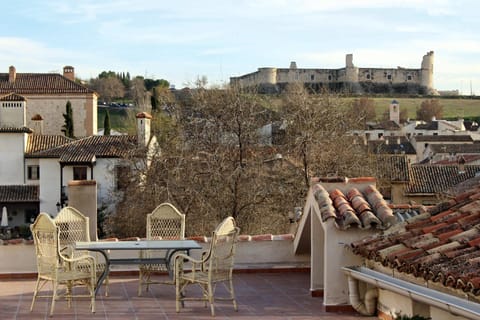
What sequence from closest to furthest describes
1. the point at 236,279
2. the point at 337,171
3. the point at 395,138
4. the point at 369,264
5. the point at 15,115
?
the point at 369,264, the point at 236,279, the point at 337,171, the point at 15,115, the point at 395,138

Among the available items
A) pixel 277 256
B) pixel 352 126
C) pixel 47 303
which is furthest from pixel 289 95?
pixel 47 303

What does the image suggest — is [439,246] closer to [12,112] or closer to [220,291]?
[220,291]

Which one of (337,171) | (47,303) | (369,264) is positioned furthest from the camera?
(337,171)

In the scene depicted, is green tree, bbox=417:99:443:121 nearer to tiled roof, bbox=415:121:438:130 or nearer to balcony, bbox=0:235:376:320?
tiled roof, bbox=415:121:438:130

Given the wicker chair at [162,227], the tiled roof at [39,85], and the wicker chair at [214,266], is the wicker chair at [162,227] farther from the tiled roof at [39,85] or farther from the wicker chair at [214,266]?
the tiled roof at [39,85]

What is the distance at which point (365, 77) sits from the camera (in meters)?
136

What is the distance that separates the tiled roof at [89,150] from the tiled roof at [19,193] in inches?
71.0

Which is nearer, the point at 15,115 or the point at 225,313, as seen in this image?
the point at 225,313

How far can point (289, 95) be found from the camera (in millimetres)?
36031

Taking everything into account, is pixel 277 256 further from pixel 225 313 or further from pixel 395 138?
pixel 395 138

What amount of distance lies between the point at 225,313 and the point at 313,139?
74.0 feet

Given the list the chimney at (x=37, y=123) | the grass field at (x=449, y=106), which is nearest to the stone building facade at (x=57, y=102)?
the chimney at (x=37, y=123)

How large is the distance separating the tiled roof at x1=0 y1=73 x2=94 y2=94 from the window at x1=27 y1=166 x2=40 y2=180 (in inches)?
716

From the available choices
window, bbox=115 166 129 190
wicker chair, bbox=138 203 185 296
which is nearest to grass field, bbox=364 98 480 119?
window, bbox=115 166 129 190
